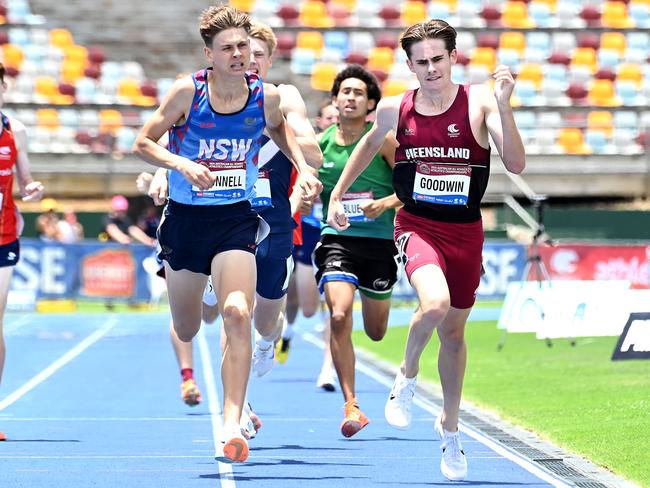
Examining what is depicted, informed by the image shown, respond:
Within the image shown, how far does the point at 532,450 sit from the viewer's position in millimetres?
8328

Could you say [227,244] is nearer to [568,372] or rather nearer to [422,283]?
[422,283]

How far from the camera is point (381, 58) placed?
34.3 metres

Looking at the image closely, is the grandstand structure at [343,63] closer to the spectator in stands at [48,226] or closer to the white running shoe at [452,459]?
the spectator in stands at [48,226]

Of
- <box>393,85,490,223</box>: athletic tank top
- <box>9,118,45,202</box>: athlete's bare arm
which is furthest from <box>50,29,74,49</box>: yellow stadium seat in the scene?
<box>393,85,490,223</box>: athletic tank top

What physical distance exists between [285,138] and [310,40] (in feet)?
89.8

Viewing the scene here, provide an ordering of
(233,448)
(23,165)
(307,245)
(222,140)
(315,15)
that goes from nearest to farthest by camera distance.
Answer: (233,448), (222,140), (23,165), (307,245), (315,15)

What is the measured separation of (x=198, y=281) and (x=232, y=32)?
1388 mm

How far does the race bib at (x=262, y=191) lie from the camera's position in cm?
904

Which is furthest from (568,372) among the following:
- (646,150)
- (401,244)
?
(646,150)

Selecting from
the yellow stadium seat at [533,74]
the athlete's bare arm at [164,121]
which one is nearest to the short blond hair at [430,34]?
the athlete's bare arm at [164,121]

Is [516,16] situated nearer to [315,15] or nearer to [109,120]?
[315,15]

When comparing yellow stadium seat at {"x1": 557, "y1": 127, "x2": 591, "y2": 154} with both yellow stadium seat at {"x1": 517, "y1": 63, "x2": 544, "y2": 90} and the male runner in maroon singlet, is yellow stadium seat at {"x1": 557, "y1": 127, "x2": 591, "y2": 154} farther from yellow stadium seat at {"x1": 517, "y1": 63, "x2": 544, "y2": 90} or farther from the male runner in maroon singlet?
the male runner in maroon singlet

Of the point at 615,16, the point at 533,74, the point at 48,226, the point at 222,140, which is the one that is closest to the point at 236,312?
the point at 222,140

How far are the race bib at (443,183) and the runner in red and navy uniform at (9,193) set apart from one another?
2.89 m
